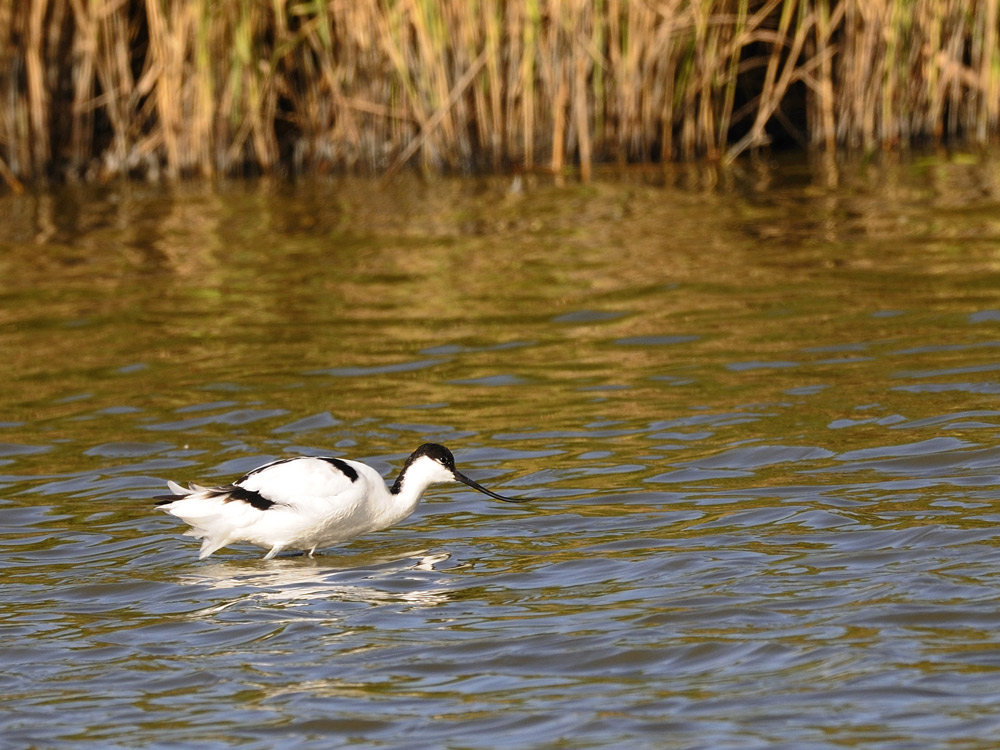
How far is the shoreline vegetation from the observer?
1370 centimetres

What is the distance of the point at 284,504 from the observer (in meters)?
5.93

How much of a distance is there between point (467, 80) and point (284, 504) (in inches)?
332

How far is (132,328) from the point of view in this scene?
9.95m

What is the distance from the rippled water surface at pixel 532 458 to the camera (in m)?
4.31

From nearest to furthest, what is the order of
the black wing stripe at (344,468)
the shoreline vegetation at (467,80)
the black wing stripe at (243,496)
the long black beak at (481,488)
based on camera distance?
the black wing stripe at (243,496), the black wing stripe at (344,468), the long black beak at (481,488), the shoreline vegetation at (467,80)

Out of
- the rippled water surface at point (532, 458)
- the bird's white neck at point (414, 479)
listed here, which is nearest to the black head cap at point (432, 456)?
the bird's white neck at point (414, 479)

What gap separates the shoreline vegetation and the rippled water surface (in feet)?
3.13

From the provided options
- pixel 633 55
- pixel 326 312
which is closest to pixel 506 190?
pixel 633 55

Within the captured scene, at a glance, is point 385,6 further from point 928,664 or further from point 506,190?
point 928,664

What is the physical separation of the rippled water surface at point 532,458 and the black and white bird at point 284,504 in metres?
0.17

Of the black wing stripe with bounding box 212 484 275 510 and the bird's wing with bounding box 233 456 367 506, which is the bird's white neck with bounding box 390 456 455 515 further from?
the black wing stripe with bounding box 212 484 275 510

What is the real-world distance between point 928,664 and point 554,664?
42.5 inches

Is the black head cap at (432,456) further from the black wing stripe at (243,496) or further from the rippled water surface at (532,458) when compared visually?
the black wing stripe at (243,496)

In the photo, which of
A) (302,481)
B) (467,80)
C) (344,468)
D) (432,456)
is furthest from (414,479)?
(467,80)
